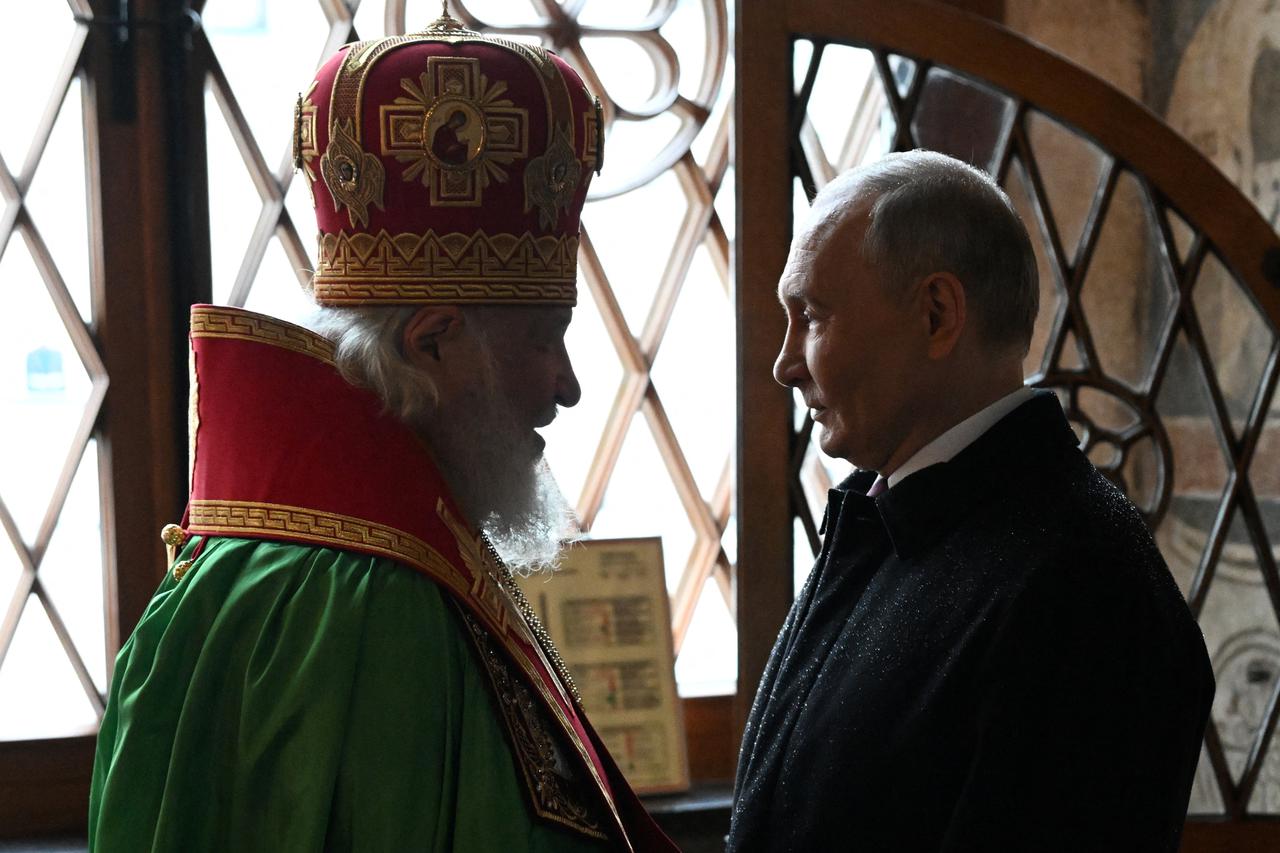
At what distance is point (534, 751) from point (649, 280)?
1.29m

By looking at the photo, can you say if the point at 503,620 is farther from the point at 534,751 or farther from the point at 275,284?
the point at 275,284

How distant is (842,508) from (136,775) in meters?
0.80

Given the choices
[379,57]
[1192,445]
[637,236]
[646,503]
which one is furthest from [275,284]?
[1192,445]

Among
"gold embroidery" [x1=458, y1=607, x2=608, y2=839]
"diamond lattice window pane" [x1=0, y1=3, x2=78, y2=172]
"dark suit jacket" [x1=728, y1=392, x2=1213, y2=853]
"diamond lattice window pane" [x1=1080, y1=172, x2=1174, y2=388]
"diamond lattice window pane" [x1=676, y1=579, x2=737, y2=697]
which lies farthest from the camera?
"diamond lattice window pane" [x1=676, y1=579, x2=737, y2=697]

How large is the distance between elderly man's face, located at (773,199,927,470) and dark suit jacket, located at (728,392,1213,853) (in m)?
0.08

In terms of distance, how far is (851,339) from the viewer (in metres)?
1.44

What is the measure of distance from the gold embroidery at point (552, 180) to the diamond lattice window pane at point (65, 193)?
1.03 m

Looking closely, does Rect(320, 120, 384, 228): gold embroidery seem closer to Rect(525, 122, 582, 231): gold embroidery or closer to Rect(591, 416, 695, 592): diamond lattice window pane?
Rect(525, 122, 582, 231): gold embroidery

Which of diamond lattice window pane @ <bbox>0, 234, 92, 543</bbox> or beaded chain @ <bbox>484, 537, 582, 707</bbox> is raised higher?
diamond lattice window pane @ <bbox>0, 234, 92, 543</bbox>

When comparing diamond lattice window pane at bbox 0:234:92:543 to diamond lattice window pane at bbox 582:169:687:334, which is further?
diamond lattice window pane at bbox 582:169:687:334

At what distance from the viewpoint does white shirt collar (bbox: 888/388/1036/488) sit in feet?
4.64

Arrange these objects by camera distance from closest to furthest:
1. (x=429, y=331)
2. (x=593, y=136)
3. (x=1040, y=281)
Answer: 1. (x=429, y=331)
2. (x=593, y=136)
3. (x=1040, y=281)

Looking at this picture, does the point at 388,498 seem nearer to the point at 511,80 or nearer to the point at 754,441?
the point at 511,80

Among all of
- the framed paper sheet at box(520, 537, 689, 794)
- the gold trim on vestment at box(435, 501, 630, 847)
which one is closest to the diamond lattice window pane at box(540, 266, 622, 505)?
the framed paper sheet at box(520, 537, 689, 794)
